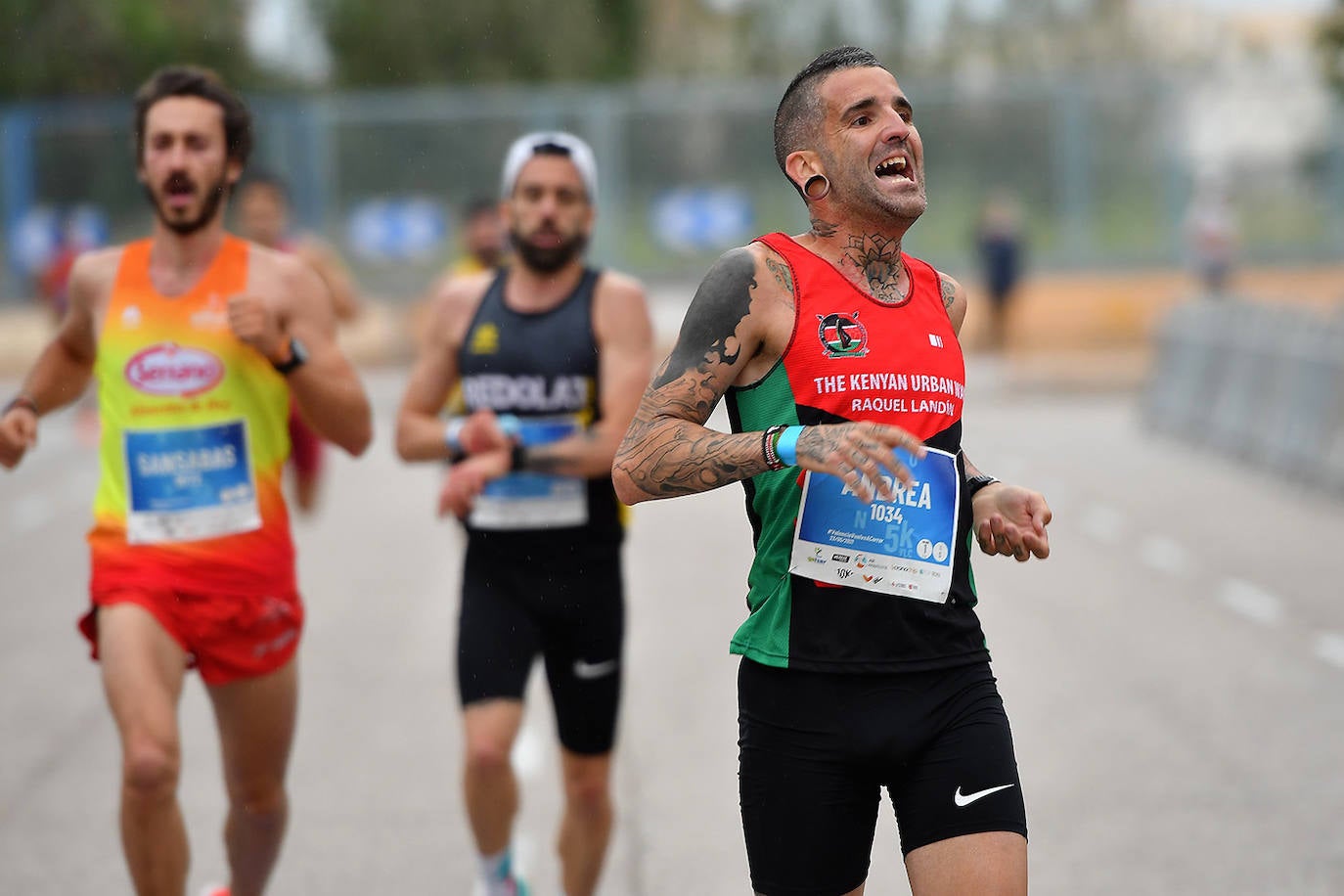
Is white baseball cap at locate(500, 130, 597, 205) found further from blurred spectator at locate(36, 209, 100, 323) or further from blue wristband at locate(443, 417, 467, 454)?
blurred spectator at locate(36, 209, 100, 323)

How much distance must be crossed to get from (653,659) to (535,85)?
114ft

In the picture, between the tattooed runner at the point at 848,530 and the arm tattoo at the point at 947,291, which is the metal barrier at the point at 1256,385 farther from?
the tattooed runner at the point at 848,530

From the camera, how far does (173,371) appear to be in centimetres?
468

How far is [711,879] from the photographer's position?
5781mm

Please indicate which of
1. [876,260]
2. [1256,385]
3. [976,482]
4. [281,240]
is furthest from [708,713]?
[1256,385]

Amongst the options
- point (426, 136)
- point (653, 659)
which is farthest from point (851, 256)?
point (426, 136)

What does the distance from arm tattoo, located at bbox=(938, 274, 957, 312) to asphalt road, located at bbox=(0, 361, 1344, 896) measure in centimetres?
243

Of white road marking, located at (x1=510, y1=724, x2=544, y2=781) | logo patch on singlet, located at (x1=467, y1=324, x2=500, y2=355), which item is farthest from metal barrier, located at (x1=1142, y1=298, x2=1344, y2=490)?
logo patch on singlet, located at (x1=467, y1=324, x2=500, y2=355)

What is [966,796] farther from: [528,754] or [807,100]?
[528,754]

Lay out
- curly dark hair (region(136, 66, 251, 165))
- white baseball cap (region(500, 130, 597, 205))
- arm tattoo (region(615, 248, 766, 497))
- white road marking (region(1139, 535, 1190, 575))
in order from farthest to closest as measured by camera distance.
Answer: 1. white road marking (region(1139, 535, 1190, 575))
2. white baseball cap (region(500, 130, 597, 205))
3. curly dark hair (region(136, 66, 251, 165))
4. arm tattoo (region(615, 248, 766, 497))

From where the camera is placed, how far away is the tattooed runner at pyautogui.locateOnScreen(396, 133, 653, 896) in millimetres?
5148

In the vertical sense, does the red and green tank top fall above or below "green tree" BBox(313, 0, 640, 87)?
below

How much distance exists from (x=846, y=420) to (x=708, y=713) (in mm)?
4626

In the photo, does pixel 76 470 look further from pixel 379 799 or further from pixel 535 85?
pixel 535 85
